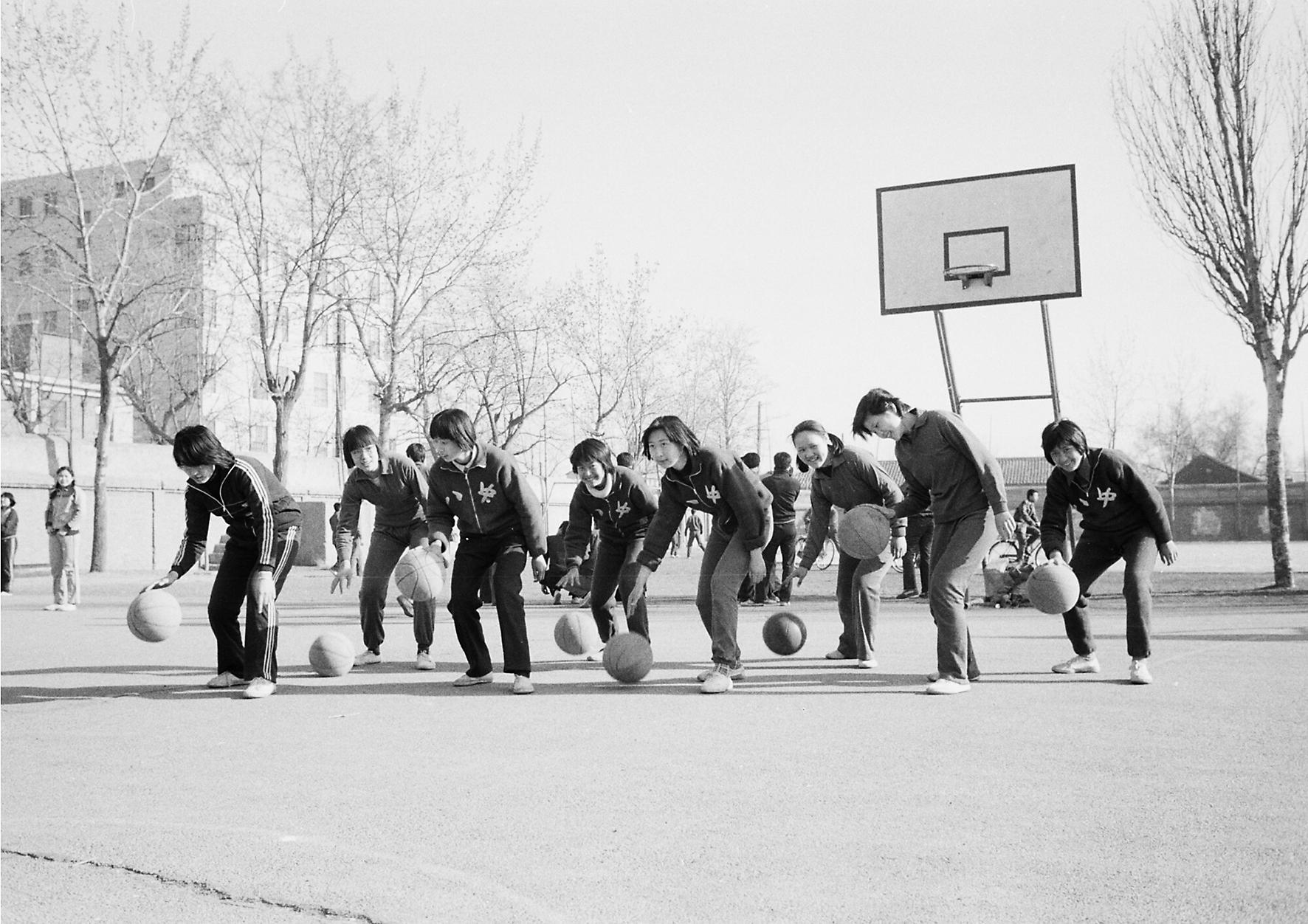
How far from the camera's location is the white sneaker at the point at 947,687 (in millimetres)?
7824

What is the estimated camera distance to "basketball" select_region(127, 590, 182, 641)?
8562mm

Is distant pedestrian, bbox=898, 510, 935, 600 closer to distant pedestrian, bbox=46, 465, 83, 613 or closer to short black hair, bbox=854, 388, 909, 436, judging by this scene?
short black hair, bbox=854, 388, 909, 436

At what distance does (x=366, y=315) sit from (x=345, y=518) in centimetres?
2347

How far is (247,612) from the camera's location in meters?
8.33

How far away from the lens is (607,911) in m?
3.60

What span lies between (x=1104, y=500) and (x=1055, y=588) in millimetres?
670

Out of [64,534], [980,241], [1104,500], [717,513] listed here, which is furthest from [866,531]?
[64,534]

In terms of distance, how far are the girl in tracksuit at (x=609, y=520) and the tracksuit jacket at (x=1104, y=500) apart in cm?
279

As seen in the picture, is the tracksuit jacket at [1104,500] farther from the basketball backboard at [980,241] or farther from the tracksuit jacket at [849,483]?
the basketball backboard at [980,241]

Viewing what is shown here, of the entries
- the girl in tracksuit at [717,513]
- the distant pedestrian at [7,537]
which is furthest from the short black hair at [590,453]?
the distant pedestrian at [7,537]

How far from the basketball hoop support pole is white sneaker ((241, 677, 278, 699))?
11.0 metres

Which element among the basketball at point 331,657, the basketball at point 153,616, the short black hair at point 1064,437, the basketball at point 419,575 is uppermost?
the short black hair at point 1064,437

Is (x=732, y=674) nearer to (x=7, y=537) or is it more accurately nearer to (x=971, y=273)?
(x=971, y=273)

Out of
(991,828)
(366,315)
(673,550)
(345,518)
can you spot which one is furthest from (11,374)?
(991,828)
